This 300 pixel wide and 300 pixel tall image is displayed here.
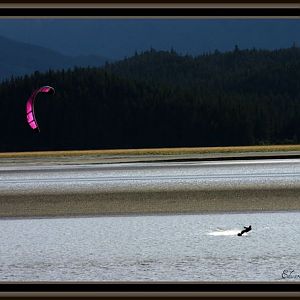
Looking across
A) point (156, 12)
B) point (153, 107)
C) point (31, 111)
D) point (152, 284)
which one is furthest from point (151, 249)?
point (153, 107)

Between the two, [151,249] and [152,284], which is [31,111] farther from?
[152,284]

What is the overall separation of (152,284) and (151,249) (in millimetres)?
6540

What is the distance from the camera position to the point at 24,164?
1655 inches

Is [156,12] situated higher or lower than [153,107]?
higher

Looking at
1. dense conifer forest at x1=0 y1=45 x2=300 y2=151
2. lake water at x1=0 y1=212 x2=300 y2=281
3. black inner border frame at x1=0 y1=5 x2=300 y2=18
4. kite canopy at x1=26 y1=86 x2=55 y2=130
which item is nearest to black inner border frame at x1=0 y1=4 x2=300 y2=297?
black inner border frame at x1=0 y1=5 x2=300 y2=18

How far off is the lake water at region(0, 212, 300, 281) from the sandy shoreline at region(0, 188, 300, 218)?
76.9 inches

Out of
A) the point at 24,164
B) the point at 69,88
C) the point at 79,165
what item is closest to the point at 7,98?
the point at 69,88

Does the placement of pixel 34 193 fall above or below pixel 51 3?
below

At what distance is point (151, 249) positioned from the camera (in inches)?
460

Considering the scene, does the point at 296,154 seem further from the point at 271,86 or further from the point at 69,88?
the point at 271,86

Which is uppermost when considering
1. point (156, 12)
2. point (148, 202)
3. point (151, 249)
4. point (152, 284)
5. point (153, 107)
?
point (156, 12)

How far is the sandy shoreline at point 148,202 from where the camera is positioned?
65.2 ft

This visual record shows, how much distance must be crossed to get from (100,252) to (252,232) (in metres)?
4.07

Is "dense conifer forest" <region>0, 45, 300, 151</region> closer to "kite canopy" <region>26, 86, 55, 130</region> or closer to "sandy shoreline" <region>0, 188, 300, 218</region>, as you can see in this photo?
"sandy shoreline" <region>0, 188, 300, 218</region>
